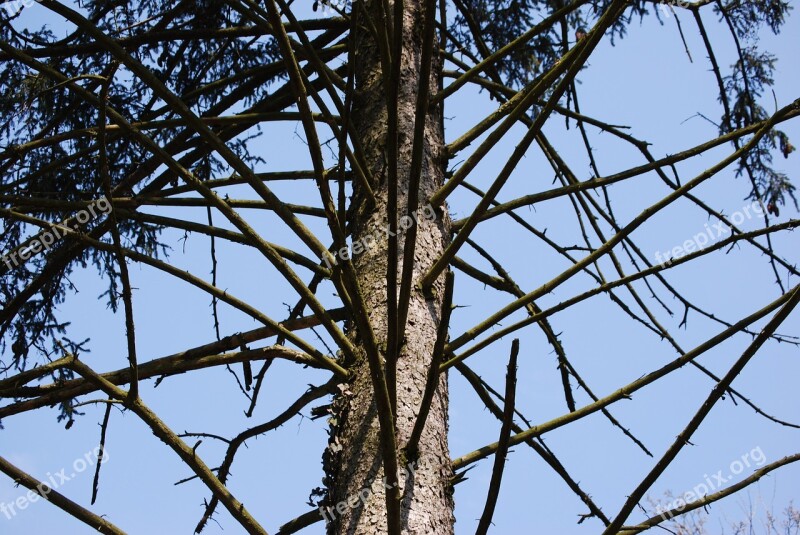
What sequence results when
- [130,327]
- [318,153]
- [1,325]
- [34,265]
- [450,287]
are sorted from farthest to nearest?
1. [34,265]
2. [1,325]
3. [130,327]
4. [318,153]
5. [450,287]

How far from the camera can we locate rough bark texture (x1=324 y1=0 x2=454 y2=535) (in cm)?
185

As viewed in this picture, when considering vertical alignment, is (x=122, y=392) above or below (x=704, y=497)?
above

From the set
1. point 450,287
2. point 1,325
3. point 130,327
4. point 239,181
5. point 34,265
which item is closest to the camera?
point 450,287

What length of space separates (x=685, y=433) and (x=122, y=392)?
1291 mm

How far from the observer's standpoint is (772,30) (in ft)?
14.3

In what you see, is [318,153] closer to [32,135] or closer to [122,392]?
[122,392]

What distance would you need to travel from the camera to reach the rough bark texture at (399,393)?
185 centimetres

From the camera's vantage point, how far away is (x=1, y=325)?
3.30 metres

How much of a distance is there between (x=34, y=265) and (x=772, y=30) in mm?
4423

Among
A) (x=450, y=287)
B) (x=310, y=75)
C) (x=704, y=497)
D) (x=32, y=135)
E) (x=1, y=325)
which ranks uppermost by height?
(x=32, y=135)

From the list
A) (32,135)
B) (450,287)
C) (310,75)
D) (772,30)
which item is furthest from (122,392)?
(772,30)

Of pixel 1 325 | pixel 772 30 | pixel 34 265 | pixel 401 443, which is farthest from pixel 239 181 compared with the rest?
pixel 772 30

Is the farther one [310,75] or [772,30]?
[772,30]

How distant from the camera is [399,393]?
202 centimetres
